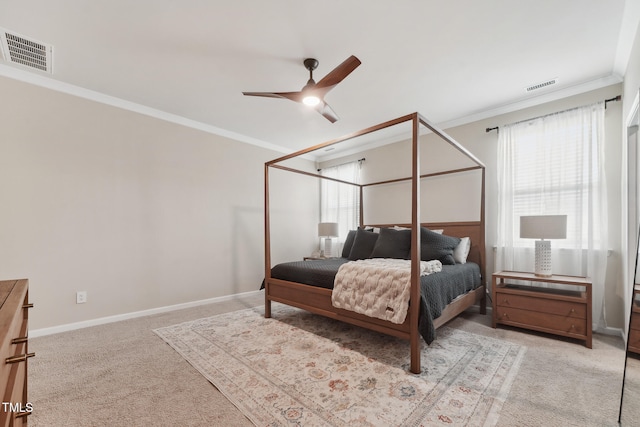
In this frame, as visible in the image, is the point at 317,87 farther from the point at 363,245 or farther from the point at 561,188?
the point at 561,188

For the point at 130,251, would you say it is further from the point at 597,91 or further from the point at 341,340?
the point at 597,91

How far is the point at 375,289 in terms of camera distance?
225 cm

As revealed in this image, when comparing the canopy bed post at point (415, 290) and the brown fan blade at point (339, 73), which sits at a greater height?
the brown fan blade at point (339, 73)

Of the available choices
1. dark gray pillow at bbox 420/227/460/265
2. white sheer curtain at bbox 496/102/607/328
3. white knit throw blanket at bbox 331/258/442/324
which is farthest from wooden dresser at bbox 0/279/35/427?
white sheer curtain at bbox 496/102/607/328

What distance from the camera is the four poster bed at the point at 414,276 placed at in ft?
6.57

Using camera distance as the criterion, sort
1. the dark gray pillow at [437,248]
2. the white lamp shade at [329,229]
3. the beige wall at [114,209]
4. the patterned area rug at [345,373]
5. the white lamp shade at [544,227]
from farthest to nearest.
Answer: the white lamp shade at [329,229] → the dark gray pillow at [437,248] → the beige wall at [114,209] → the white lamp shade at [544,227] → the patterned area rug at [345,373]

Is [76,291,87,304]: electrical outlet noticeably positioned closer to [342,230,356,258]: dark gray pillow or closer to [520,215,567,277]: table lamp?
[342,230,356,258]: dark gray pillow

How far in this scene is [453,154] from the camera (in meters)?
3.84

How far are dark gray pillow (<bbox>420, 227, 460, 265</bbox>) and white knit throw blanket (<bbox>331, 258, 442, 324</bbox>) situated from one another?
578 millimetres

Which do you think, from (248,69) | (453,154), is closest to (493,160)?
(453,154)

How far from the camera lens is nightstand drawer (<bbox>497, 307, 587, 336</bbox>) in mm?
2429

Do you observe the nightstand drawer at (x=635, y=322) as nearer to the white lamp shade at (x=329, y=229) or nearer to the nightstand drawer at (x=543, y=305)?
Answer: the nightstand drawer at (x=543, y=305)

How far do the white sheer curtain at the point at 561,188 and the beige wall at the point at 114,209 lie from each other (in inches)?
140

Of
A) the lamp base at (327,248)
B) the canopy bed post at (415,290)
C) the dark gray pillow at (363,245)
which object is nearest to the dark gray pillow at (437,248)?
the dark gray pillow at (363,245)
